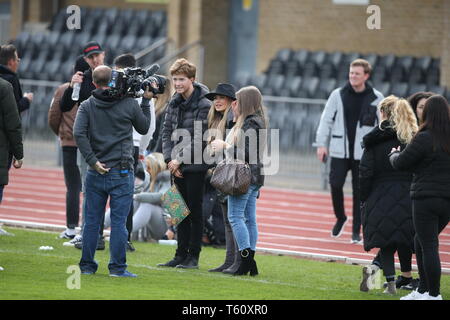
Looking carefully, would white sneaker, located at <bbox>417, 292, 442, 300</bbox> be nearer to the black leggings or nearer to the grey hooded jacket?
the black leggings

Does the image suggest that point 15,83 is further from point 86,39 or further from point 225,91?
point 86,39

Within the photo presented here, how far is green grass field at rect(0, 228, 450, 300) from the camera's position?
27.9ft

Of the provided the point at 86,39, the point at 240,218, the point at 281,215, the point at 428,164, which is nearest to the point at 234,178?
the point at 240,218

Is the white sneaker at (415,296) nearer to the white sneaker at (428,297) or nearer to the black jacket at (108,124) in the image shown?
the white sneaker at (428,297)

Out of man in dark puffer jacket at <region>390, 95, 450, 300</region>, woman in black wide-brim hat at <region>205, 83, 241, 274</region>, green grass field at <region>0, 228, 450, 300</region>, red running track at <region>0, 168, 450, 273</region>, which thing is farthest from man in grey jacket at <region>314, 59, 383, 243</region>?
man in dark puffer jacket at <region>390, 95, 450, 300</region>

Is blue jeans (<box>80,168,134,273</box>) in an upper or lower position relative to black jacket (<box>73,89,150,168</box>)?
lower

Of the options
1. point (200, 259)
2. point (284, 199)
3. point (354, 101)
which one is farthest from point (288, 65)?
point (200, 259)

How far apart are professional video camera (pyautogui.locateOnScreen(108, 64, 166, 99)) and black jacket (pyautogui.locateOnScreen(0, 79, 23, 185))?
994 mm

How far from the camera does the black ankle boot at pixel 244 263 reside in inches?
385

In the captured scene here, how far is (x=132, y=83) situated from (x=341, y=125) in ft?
13.9

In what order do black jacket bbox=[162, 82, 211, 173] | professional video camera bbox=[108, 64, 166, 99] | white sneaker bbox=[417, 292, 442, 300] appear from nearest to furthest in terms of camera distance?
white sneaker bbox=[417, 292, 442, 300] → professional video camera bbox=[108, 64, 166, 99] → black jacket bbox=[162, 82, 211, 173]

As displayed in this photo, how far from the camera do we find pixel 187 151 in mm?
9977

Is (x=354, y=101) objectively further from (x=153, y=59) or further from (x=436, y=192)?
(x=153, y=59)
